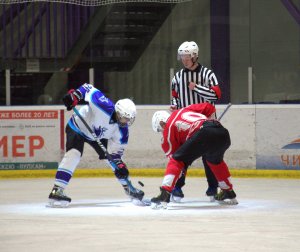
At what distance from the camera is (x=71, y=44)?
33.1 feet

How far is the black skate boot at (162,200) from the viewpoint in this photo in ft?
20.9

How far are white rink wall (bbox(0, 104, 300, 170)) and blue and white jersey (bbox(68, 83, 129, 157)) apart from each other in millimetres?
2706

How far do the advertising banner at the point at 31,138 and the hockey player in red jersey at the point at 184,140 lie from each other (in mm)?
3304

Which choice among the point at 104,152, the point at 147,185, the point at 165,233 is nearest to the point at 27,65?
the point at 147,185

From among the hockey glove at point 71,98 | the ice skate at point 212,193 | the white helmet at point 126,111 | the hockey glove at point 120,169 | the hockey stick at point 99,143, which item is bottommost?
the ice skate at point 212,193

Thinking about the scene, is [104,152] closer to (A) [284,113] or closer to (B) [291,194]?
(B) [291,194]

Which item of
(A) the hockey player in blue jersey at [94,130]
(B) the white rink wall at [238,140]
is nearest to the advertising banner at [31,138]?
(B) the white rink wall at [238,140]

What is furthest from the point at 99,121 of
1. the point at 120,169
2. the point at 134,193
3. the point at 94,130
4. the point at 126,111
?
the point at 134,193

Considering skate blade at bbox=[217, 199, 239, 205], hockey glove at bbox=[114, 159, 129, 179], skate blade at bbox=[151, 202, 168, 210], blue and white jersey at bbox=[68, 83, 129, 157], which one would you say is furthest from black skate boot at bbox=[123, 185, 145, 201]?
skate blade at bbox=[217, 199, 239, 205]

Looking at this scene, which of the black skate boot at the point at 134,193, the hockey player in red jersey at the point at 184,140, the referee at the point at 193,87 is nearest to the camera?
the hockey player in red jersey at the point at 184,140

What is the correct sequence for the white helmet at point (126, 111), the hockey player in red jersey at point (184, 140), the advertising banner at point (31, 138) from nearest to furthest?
the hockey player in red jersey at point (184, 140) → the white helmet at point (126, 111) → the advertising banner at point (31, 138)

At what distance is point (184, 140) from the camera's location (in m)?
6.51

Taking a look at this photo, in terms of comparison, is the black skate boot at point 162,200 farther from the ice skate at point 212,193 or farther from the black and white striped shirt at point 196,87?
the black and white striped shirt at point 196,87

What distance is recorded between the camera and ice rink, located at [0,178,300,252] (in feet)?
16.0
